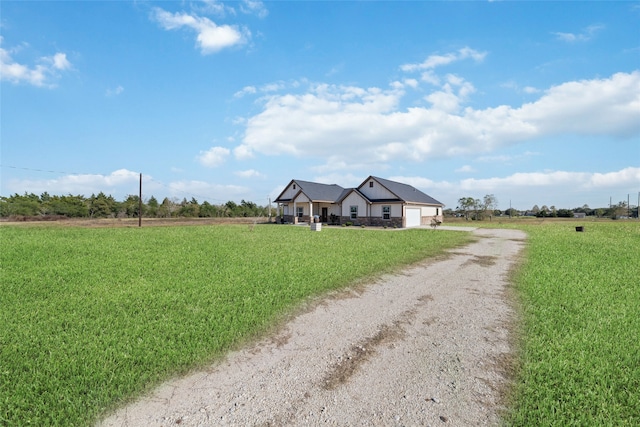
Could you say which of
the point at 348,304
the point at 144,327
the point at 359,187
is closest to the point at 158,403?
the point at 144,327

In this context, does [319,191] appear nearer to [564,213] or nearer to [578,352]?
[578,352]

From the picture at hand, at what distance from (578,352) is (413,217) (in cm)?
2891

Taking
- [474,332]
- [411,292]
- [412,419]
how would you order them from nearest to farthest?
[412,419] < [474,332] < [411,292]

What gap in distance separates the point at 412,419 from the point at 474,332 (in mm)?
2586

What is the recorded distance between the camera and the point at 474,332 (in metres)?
4.82

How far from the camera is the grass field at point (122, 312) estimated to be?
3299 mm

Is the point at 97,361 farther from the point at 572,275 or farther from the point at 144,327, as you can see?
the point at 572,275

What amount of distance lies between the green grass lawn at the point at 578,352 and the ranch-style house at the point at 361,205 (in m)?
22.2

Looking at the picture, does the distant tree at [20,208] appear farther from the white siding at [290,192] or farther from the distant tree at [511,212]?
the distant tree at [511,212]

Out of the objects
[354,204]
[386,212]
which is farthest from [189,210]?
[386,212]

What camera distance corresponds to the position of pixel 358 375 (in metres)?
3.57

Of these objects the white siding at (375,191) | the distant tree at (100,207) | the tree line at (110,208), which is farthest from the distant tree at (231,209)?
the white siding at (375,191)

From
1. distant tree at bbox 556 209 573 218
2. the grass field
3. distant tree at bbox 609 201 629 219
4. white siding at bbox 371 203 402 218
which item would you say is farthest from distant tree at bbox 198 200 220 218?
distant tree at bbox 609 201 629 219

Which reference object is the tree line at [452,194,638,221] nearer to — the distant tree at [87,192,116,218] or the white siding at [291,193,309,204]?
the white siding at [291,193,309,204]
